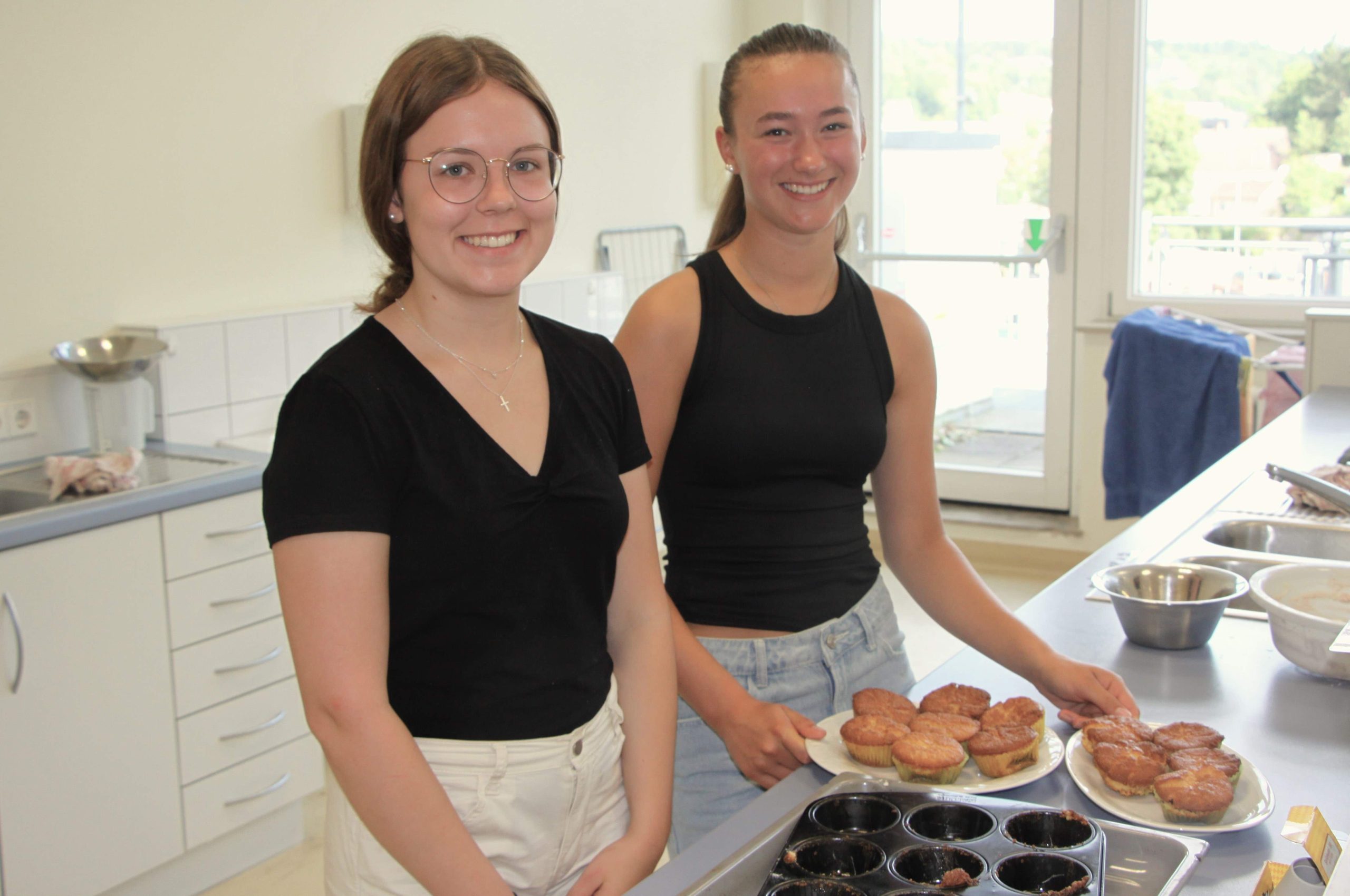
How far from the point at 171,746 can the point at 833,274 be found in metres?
1.73

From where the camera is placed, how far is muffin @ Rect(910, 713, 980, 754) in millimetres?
1111

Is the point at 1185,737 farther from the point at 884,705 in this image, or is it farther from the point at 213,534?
the point at 213,534

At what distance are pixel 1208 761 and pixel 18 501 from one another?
222cm

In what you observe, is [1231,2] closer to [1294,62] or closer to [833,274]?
[1294,62]

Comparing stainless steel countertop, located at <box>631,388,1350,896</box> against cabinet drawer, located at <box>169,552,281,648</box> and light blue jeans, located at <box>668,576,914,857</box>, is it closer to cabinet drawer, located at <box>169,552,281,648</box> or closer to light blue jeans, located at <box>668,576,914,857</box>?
light blue jeans, located at <box>668,576,914,857</box>

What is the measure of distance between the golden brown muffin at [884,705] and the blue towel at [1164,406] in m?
2.68

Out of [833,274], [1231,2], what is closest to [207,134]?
[833,274]

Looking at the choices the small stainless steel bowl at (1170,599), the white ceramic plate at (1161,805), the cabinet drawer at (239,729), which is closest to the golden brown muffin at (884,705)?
the white ceramic plate at (1161,805)

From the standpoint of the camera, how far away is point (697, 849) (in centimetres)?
99

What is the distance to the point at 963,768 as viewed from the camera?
1105mm

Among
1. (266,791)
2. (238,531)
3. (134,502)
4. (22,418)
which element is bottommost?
(266,791)

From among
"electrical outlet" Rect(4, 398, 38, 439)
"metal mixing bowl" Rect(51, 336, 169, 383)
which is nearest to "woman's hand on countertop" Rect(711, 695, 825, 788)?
"metal mixing bowl" Rect(51, 336, 169, 383)

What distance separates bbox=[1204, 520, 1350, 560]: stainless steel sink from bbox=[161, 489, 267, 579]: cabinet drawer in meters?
1.72

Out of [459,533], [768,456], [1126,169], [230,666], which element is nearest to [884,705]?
[768,456]
